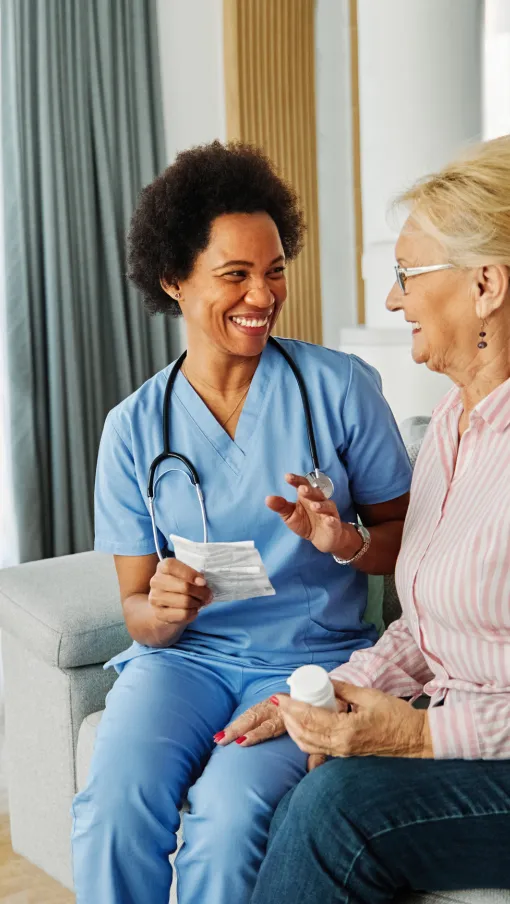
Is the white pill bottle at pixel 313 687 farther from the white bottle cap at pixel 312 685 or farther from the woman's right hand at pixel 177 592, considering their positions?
the woman's right hand at pixel 177 592

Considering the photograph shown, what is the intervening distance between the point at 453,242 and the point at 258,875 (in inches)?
34.0

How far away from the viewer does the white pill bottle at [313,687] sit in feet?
4.39

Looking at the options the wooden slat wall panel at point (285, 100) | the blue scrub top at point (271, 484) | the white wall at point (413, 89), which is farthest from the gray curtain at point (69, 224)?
the blue scrub top at point (271, 484)

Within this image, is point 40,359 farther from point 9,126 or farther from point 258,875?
point 258,875

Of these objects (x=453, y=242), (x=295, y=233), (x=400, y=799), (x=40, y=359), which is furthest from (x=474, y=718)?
(x=40, y=359)

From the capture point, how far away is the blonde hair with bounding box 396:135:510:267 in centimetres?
143

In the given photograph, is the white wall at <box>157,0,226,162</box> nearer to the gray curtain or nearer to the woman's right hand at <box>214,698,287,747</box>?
the gray curtain

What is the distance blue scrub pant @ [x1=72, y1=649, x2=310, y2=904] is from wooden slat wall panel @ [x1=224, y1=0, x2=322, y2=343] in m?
2.95

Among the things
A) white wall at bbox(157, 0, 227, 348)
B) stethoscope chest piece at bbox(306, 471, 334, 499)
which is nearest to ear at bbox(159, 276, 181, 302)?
stethoscope chest piece at bbox(306, 471, 334, 499)

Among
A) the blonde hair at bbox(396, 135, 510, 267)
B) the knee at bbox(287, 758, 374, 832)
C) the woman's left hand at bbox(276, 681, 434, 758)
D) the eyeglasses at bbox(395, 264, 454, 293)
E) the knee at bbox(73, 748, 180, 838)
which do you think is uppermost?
the blonde hair at bbox(396, 135, 510, 267)

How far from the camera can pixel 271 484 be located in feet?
5.71

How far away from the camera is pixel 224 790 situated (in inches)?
58.1

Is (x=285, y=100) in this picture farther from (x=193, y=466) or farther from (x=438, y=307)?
(x=438, y=307)

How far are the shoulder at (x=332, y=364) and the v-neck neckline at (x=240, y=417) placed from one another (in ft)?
0.16
